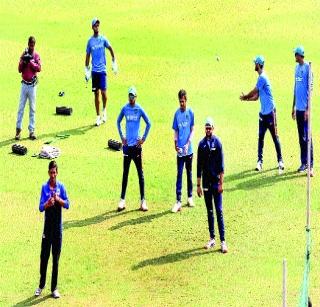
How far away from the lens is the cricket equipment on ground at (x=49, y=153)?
21094 mm

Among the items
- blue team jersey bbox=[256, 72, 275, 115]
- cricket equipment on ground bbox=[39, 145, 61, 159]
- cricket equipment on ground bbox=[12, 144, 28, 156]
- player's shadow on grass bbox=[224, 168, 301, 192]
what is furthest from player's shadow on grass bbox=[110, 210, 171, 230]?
cricket equipment on ground bbox=[12, 144, 28, 156]

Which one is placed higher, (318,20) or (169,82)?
(318,20)

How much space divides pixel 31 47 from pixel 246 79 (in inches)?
245

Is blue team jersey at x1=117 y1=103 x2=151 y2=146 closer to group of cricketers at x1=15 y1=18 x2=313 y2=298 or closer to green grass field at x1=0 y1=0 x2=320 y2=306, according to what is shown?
group of cricketers at x1=15 y1=18 x2=313 y2=298

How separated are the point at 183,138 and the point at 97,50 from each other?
4918 mm

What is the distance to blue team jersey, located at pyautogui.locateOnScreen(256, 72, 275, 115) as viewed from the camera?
65.1 ft

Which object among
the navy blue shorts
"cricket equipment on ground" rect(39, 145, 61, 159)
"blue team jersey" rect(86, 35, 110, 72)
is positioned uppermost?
"blue team jersey" rect(86, 35, 110, 72)

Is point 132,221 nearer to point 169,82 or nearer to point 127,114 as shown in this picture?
point 127,114

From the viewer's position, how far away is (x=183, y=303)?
15.4 meters

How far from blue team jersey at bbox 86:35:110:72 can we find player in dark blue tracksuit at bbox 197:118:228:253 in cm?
630

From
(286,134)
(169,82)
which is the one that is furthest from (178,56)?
(286,134)

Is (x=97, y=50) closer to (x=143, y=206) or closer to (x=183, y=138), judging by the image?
A: (x=183, y=138)

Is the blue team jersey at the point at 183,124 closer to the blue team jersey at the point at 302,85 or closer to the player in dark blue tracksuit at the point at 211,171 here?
the player in dark blue tracksuit at the point at 211,171

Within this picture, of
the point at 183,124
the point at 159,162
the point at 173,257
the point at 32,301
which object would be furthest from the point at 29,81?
the point at 32,301
